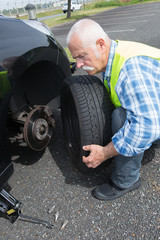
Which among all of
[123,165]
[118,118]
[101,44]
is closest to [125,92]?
[118,118]

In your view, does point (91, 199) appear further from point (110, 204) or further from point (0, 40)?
point (0, 40)

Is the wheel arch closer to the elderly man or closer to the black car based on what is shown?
the black car

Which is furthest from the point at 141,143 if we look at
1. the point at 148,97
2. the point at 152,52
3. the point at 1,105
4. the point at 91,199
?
the point at 1,105

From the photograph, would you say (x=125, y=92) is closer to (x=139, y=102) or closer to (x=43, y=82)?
(x=139, y=102)

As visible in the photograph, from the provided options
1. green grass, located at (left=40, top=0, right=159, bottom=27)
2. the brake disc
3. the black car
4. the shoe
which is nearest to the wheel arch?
the black car

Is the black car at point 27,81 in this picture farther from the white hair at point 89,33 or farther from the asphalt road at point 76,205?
the white hair at point 89,33

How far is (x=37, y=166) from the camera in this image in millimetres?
2029

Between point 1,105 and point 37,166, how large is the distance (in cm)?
86

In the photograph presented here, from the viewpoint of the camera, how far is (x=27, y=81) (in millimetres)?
1968

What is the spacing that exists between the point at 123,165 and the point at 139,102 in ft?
1.69

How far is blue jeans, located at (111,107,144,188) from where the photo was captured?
1435 mm

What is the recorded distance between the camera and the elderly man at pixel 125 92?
1.17 m

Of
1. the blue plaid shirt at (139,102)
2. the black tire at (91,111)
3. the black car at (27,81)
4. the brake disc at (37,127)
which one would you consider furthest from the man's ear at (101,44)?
the brake disc at (37,127)

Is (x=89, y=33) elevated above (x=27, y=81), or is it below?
above
